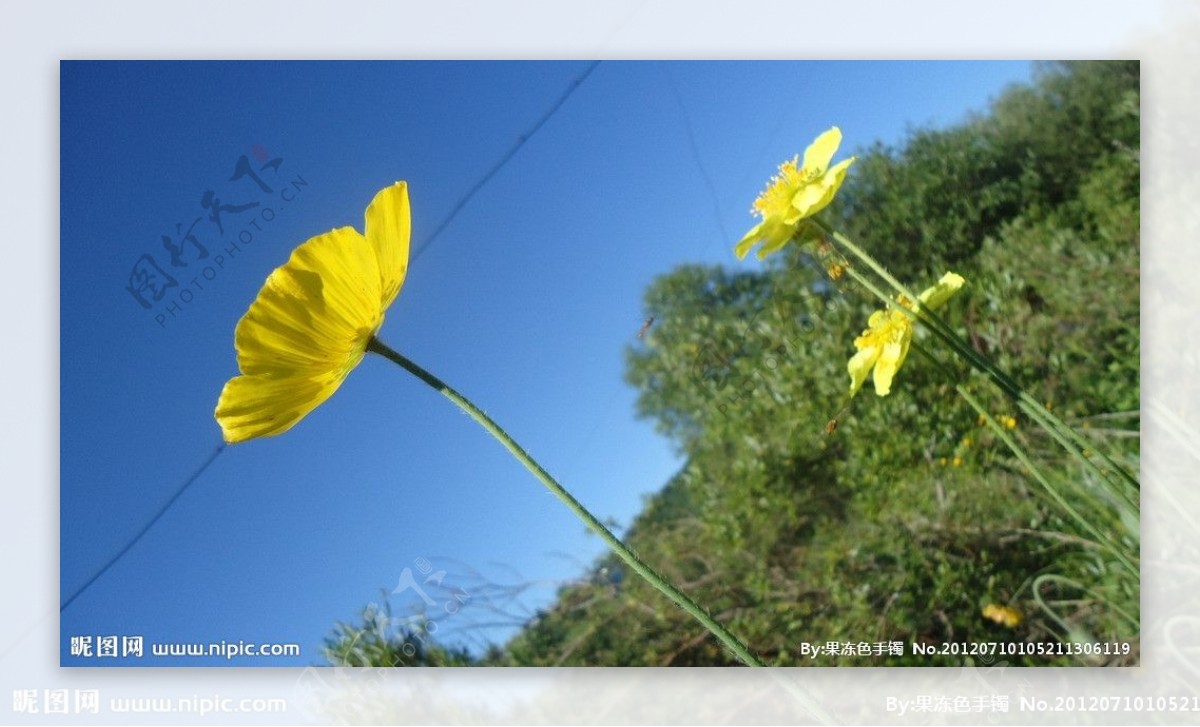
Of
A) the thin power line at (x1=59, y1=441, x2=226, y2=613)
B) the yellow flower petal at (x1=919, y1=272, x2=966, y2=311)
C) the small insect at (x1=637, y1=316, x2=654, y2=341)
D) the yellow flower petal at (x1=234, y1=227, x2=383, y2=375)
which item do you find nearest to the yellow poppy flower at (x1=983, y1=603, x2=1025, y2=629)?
the small insect at (x1=637, y1=316, x2=654, y2=341)

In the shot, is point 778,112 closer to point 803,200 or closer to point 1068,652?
point 803,200

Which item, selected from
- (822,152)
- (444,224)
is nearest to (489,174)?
(444,224)

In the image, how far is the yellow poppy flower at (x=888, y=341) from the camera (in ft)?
2.94

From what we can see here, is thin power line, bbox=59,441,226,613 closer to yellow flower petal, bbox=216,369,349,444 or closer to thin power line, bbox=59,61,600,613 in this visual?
thin power line, bbox=59,61,600,613

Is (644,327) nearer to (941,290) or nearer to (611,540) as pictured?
(941,290)

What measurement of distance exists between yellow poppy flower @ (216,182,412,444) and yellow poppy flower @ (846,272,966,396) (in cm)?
40

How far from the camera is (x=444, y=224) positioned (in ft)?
4.82

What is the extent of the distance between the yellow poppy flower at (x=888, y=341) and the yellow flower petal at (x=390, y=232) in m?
0.39

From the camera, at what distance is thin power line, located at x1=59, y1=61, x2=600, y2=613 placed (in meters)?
1.39

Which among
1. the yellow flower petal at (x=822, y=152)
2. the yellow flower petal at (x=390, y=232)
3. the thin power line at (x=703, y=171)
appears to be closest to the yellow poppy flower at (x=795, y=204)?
the yellow flower petal at (x=822, y=152)

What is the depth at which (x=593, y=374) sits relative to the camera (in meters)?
1.45

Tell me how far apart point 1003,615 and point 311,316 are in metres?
1.12

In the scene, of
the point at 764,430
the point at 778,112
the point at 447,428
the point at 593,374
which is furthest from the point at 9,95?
the point at 764,430

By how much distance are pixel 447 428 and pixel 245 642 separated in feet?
1.14
